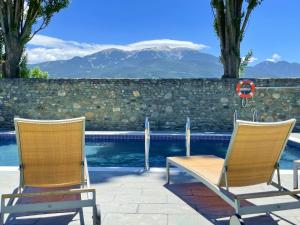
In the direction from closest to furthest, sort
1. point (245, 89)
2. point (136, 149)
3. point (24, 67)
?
point (136, 149) → point (245, 89) → point (24, 67)

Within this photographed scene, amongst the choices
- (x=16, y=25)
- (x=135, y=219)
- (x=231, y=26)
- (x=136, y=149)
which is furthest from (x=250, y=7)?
(x=135, y=219)

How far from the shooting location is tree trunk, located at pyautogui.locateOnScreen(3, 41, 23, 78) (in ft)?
40.2

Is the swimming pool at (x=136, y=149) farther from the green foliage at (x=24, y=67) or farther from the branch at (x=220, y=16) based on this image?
the green foliage at (x=24, y=67)

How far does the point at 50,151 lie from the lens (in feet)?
11.7

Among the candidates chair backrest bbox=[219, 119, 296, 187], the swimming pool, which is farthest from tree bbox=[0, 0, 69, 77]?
chair backrest bbox=[219, 119, 296, 187]

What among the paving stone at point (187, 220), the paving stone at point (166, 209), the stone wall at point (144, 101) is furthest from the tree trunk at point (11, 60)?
the paving stone at point (187, 220)

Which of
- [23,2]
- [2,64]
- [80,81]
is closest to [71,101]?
[80,81]

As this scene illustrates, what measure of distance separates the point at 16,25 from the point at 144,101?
4.65 meters

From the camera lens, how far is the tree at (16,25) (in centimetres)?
1212

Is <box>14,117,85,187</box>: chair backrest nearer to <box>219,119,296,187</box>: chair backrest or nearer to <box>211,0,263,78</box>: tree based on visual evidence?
<box>219,119,296,187</box>: chair backrest

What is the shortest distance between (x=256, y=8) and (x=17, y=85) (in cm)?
766

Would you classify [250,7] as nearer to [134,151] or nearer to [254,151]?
[134,151]

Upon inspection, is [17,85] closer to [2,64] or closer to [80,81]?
[2,64]

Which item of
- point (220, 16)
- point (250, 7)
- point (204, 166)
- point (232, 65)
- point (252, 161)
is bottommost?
point (204, 166)
